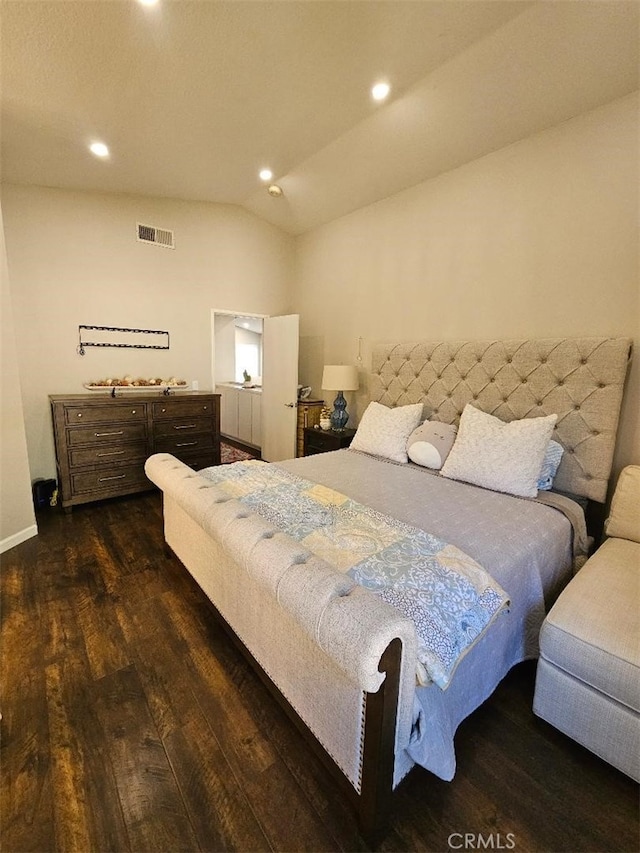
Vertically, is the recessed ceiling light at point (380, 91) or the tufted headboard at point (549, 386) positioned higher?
the recessed ceiling light at point (380, 91)

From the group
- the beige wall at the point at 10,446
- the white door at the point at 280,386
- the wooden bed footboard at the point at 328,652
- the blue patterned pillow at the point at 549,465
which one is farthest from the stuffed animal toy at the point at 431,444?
the beige wall at the point at 10,446

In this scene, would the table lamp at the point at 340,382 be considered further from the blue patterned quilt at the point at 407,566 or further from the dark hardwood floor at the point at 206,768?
the dark hardwood floor at the point at 206,768

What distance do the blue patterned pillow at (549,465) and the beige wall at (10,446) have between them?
3645mm

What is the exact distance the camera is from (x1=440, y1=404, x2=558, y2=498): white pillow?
213cm

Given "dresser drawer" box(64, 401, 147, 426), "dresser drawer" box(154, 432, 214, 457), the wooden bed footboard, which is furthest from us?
"dresser drawer" box(154, 432, 214, 457)

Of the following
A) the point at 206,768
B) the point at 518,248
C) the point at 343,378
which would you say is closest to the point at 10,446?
the point at 206,768

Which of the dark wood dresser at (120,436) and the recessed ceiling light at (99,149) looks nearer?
the recessed ceiling light at (99,149)

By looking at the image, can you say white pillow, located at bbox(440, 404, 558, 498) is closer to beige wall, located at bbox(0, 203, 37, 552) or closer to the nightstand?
the nightstand

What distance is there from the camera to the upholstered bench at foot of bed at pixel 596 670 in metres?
1.20

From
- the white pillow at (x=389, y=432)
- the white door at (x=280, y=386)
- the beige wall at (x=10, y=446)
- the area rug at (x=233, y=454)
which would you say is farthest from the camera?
the area rug at (x=233, y=454)

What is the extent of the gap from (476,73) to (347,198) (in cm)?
171

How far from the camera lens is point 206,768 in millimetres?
1230

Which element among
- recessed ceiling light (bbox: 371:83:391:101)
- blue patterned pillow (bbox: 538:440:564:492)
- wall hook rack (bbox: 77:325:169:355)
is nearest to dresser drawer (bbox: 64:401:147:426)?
wall hook rack (bbox: 77:325:169:355)

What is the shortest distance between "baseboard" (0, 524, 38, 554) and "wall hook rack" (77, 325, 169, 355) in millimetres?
1734
